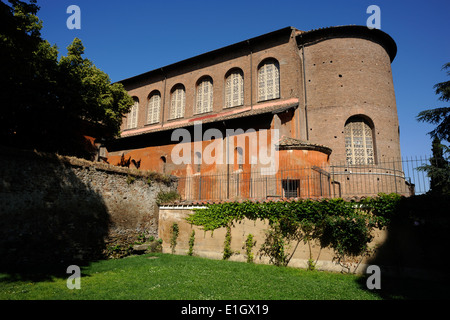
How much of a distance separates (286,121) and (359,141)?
4.95m

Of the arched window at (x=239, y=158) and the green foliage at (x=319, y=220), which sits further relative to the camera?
the arched window at (x=239, y=158)

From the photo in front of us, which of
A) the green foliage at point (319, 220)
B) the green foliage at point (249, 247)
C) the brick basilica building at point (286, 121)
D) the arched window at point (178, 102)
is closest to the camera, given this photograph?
the green foliage at point (319, 220)

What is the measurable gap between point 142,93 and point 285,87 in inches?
543

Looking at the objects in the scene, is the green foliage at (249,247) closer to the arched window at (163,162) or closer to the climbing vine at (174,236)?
the climbing vine at (174,236)

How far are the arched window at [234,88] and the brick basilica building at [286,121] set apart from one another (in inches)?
3.2

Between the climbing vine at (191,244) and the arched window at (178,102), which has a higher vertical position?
the arched window at (178,102)

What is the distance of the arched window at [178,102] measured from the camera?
23141mm

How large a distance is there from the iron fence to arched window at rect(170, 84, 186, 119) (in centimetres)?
964

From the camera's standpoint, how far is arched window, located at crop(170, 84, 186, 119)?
23.1 metres

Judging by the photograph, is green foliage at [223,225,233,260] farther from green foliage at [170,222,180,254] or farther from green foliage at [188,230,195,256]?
green foliage at [170,222,180,254]

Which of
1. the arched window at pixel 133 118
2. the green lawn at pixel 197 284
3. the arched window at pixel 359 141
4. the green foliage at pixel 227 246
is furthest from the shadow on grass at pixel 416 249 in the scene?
the arched window at pixel 133 118

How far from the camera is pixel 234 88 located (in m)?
20.9
